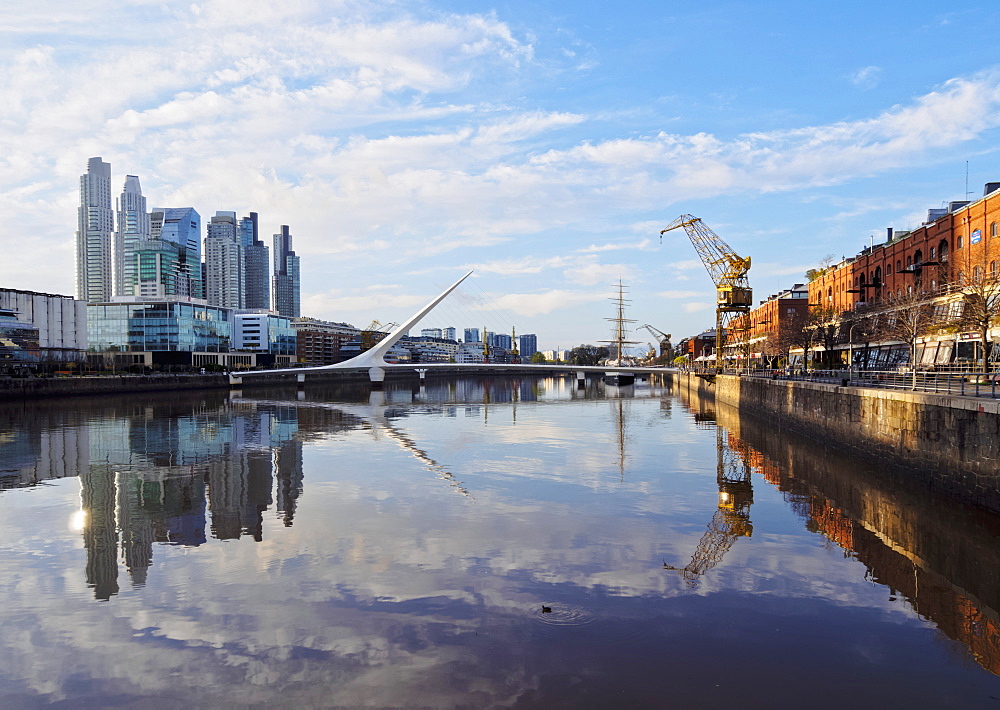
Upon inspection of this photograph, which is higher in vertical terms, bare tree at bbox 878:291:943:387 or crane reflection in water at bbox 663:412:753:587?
bare tree at bbox 878:291:943:387

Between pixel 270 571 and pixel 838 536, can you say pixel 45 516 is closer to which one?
pixel 270 571

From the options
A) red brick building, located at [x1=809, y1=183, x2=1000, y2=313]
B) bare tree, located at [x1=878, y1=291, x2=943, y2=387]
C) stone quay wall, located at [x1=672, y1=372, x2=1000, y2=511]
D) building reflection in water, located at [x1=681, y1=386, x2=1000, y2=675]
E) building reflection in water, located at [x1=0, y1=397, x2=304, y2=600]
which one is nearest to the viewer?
building reflection in water, located at [x1=681, y1=386, x2=1000, y2=675]

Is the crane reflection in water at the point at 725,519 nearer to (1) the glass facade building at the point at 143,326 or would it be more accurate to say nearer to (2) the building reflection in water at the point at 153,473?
(2) the building reflection in water at the point at 153,473

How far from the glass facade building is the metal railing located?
112487 mm

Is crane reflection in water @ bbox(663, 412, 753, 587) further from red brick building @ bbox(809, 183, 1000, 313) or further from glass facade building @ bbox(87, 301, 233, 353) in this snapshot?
glass facade building @ bbox(87, 301, 233, 353)

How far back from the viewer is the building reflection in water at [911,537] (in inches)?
440

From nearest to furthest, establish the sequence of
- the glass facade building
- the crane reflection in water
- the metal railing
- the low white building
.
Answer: the crane reflection in water, the metal railing, the low white building, the glass facade building

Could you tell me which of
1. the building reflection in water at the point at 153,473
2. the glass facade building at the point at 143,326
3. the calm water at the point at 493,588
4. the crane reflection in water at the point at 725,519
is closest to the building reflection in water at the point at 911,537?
the calm water at the point at 493,588

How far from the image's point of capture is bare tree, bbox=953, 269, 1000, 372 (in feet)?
91.5

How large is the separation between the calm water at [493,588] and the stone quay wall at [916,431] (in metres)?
0.87

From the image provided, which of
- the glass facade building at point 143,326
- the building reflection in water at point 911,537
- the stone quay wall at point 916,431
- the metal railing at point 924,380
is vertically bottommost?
the building reflection in water at point 911,537

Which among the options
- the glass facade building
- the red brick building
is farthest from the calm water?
the glass facade building

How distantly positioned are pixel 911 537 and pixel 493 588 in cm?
1005

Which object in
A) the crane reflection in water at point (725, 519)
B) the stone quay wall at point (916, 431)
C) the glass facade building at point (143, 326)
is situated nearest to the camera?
the crane reflection in water at point (725, 519)
